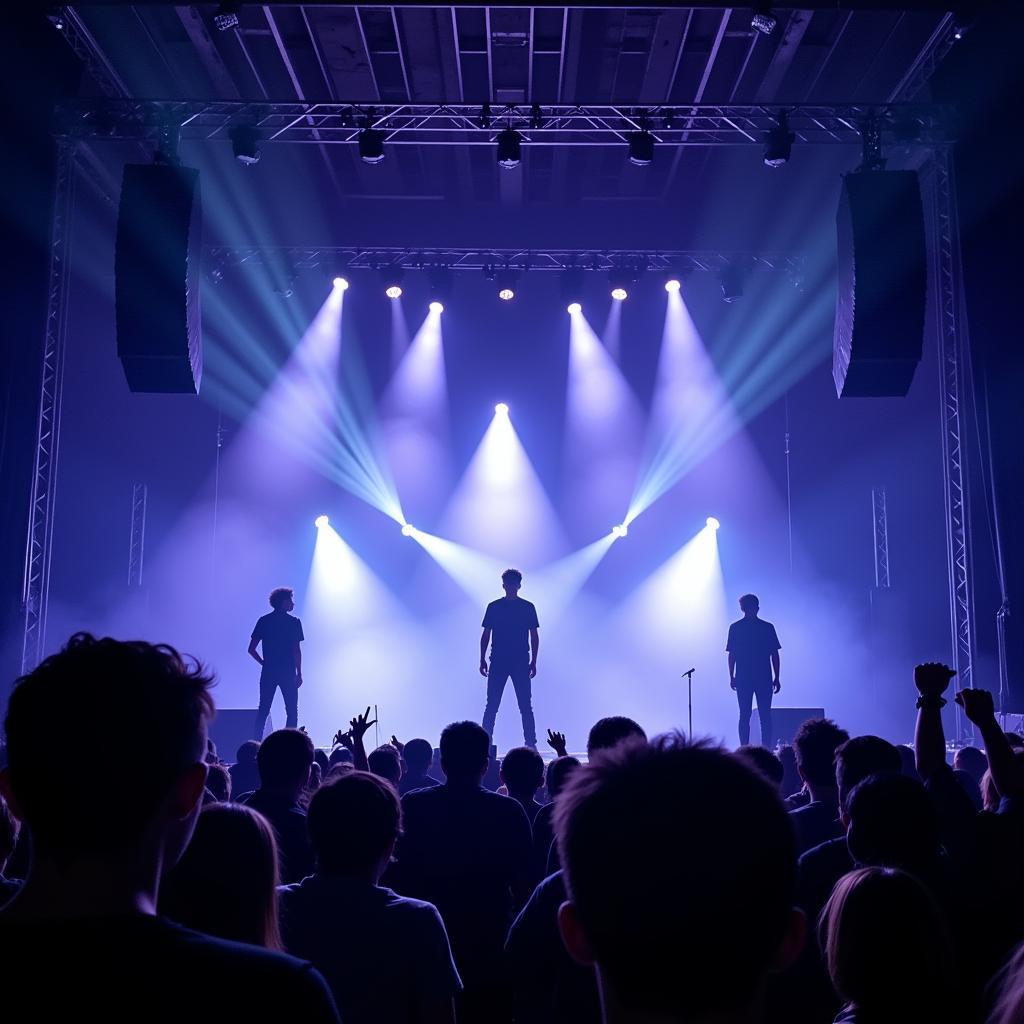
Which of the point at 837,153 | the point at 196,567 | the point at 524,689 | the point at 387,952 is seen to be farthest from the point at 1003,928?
the point at 196,567

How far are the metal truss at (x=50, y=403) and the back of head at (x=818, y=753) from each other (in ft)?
22.8

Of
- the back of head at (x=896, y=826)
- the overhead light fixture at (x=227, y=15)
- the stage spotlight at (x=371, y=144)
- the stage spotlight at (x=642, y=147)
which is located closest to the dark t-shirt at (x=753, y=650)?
the stage spotlight at (x=642, y=147)

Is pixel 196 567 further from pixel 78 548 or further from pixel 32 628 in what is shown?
pixel 32 628

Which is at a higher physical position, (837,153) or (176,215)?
(837,153)

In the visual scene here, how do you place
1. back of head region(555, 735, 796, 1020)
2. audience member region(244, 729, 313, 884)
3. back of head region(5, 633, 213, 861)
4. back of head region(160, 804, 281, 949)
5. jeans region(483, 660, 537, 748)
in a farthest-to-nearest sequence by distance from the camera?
1. jeans region(483, 660, 537, 748)
2. audience member region(244, 729, 313, 884)
3. back of head region(160, 804, 281, 949)
4. back of head region(5, 633, 213, 861)
5. back of head region(555, 735, 796, 1020)

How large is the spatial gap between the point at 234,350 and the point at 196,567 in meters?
2.95

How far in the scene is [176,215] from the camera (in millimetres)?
7742

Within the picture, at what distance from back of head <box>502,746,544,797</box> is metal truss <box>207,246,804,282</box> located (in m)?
9.37

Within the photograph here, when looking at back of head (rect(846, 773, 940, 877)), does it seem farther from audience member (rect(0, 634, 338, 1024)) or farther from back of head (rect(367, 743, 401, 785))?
back of head (rect(367, 743, 401, 785))

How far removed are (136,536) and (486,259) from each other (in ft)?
18.8

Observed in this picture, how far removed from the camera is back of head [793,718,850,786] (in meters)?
3.57

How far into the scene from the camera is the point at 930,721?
123 inches

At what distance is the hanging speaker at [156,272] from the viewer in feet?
25.0

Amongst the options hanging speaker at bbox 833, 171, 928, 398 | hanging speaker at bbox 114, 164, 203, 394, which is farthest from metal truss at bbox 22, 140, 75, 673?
hanging speaker at bbox 833, 171, 928, 398
